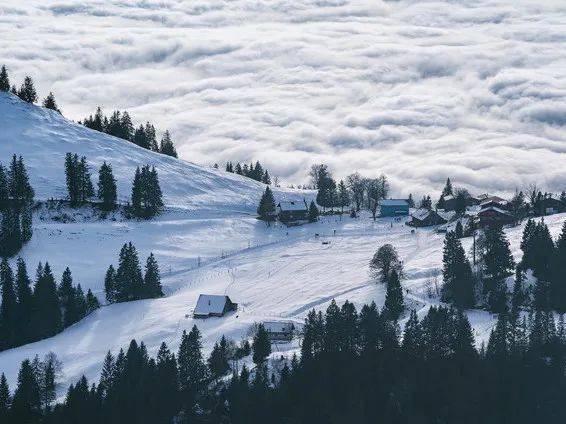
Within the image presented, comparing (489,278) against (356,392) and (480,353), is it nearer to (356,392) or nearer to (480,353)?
(480,353)

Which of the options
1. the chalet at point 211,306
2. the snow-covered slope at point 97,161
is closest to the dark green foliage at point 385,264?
the chalet at point 211,306

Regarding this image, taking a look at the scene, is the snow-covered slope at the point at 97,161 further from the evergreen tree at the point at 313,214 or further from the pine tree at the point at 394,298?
the pine tree at the point at 394,298

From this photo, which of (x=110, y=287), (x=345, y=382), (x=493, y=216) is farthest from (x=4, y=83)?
(x=345, y=382)

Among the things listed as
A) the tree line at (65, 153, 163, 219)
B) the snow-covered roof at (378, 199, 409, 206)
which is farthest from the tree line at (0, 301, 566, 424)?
the snow-covered roof at (378, 199, 409, 206)

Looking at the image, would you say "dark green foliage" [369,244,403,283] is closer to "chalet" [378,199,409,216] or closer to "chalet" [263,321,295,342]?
"chalet" [263,321,295,342]

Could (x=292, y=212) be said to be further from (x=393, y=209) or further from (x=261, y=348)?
(x=261, y=348)

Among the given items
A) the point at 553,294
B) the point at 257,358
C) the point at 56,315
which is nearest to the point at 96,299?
the point at 56,315
